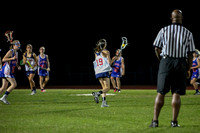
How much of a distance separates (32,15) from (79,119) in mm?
31011

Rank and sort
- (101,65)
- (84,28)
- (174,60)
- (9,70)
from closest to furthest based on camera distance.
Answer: (174,60) < (101,65) < (9,70) < (84,28)

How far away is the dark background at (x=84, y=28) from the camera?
36344mm

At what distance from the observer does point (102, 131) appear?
639cm

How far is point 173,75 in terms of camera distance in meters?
6.59

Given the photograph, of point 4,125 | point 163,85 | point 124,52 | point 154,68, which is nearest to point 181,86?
point 163,85

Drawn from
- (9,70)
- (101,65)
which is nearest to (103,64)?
(101,65)

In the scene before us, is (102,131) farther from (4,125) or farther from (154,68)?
(154,68)

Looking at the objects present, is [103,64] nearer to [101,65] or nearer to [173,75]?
[101,65]

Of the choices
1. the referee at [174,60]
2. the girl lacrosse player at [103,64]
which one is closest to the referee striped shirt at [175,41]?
the referee at [174,60]

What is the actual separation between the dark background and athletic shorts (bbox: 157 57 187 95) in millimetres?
28623

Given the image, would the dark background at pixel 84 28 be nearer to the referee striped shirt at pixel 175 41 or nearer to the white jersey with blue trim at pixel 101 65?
the white jersey with blue trim at pixel 101 65

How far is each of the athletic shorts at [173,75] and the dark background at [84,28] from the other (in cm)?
2862

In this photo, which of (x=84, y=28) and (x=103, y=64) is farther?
(x=84, y=28)

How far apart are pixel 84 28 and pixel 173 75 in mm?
33334
